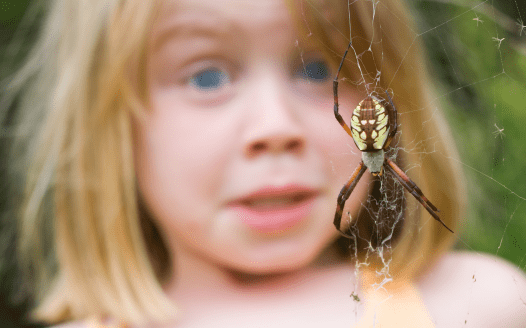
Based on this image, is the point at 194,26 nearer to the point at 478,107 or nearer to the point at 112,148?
the point at 112,148

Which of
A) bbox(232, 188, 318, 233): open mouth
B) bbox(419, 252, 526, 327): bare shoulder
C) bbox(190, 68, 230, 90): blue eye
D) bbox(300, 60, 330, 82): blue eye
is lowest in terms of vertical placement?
bbox(419, 252, 526, 327): bare shoulder

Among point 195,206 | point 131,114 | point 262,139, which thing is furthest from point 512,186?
point 131,114

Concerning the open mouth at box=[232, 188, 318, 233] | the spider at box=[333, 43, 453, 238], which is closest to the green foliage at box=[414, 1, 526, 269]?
the spider at box=[333, 43, 453, 238]

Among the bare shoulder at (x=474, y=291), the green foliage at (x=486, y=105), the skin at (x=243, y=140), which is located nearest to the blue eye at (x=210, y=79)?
the skin at (x=243, y=140)

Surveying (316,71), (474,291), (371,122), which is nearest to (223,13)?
(316,71)

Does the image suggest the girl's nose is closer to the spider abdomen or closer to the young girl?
the young girl

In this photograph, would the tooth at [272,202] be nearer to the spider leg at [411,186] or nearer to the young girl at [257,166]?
the young girl at [257,166]
